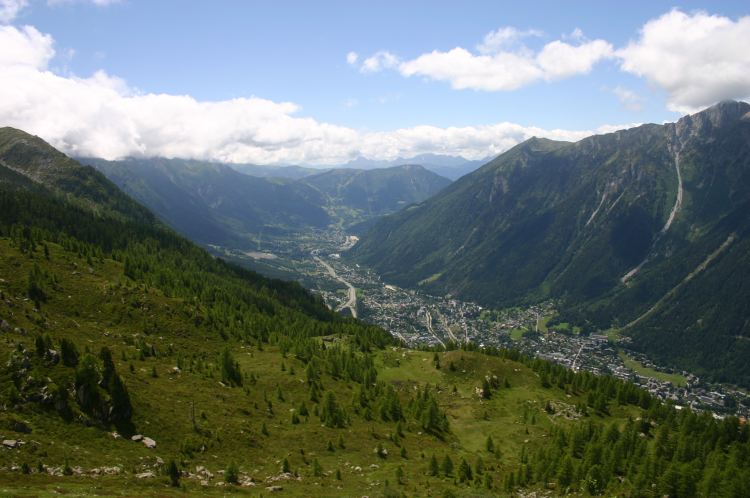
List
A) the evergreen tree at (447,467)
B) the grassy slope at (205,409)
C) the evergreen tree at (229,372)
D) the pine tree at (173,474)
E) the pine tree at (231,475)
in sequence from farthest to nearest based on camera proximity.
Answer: the evergreen tree at (229,372) < the evergreen tree at (447,467) < the pine tree at (231,475) < the grassy slope at (205,409) < the pine tree at (173,474)

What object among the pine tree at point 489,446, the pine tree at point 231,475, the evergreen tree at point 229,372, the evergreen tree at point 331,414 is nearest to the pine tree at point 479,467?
the pine tree at point 489,446

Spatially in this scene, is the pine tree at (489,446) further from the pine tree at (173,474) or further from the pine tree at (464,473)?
the pine tree at (173,474)

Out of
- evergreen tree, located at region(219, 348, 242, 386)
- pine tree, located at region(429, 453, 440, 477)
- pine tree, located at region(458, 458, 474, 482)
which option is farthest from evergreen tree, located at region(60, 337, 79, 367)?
pine tree, located at region(458, 458, 474, 482)

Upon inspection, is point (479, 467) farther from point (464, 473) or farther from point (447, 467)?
point (464, 473)

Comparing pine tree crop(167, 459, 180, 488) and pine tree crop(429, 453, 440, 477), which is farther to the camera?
pine tree crop(429, 453, 440, 477)

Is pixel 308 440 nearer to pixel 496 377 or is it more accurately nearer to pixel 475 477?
pixel 475 477

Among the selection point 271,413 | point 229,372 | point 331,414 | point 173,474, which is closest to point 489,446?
point 331,414

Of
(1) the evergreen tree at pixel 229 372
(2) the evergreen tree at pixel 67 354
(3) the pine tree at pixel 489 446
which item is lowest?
(3) the pine tree at pixel 489 446

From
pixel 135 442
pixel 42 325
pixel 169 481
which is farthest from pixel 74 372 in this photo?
pixel 42 325

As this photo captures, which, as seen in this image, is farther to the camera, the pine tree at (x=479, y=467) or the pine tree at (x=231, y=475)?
the pine tree at (x=479, y=467)

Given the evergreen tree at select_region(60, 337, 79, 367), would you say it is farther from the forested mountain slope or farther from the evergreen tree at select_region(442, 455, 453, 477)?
the evergreen tree at select_region(442, 455, 453, 477)
